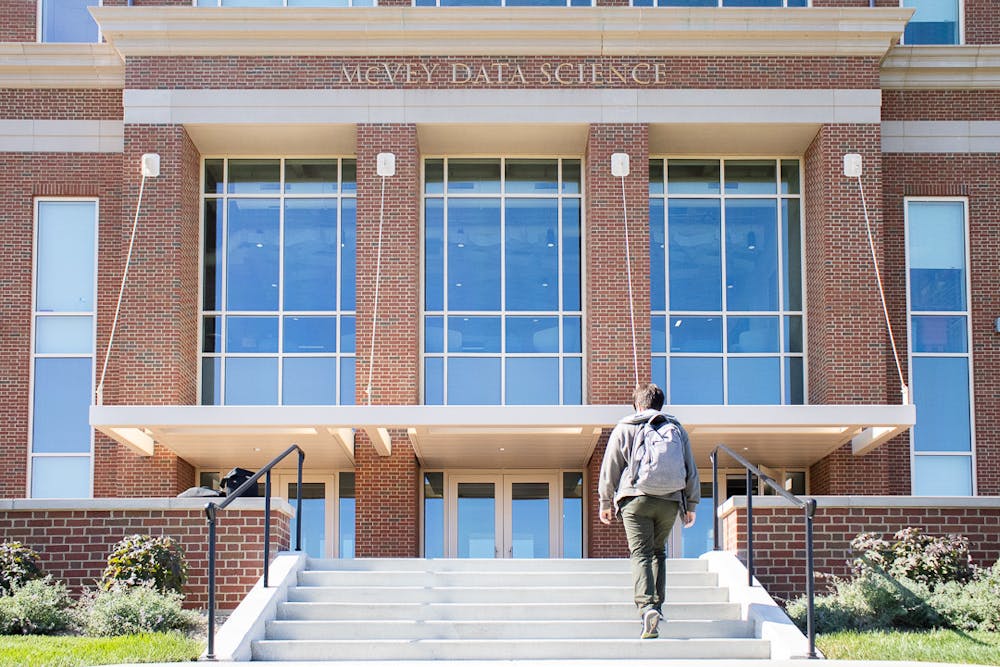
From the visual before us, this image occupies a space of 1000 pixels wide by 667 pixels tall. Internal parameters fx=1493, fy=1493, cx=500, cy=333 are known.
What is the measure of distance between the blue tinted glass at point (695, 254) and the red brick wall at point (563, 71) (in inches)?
84.3

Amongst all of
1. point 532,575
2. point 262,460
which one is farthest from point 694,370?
point 532,575

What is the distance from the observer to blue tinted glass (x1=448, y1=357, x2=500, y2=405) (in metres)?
23.5

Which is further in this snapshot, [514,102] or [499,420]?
[514,102]

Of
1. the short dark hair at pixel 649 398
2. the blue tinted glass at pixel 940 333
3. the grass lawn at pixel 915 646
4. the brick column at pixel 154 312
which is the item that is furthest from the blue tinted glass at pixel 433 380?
the short dark hair at pixel 649 398

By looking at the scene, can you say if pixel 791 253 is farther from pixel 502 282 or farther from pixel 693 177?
pixel 502 282

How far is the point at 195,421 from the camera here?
1981 centimetres

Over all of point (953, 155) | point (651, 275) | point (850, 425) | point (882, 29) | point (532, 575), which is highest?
point (882, 29)

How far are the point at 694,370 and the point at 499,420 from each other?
472cm

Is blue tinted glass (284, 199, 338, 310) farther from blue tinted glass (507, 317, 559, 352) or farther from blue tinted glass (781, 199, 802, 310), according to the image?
blue tinted glass (781, 199, 802, 310)

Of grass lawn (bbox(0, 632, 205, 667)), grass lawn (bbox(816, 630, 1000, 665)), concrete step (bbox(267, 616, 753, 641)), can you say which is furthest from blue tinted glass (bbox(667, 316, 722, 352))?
grass lawn (bbox(0, 632, 205, 667))

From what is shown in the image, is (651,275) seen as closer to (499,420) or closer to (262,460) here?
(499,420)

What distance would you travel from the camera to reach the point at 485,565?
48.9 ft

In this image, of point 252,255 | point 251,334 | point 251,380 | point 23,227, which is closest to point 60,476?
point 251,380

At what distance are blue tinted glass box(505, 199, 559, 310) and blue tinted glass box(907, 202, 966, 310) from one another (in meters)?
5.70
